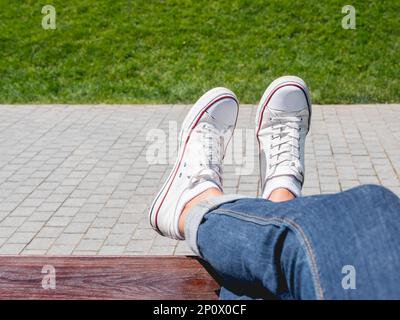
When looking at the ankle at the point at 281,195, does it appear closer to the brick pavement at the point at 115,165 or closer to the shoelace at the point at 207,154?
the shoelace at the point at 207,154

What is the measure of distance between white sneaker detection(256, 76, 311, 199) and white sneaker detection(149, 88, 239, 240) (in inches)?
7.9

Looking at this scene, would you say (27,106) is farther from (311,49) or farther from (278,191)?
(278,191)

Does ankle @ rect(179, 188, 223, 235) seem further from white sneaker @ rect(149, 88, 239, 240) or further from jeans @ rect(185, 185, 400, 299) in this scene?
jeans @ rect(185, 185, 400, 299)

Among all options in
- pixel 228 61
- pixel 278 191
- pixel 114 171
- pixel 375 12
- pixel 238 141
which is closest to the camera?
pixel 278 191

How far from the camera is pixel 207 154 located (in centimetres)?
289

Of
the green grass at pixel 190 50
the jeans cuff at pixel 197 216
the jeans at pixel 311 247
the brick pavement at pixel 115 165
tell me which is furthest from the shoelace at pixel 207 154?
Answer: the green grass at pixel 190 50

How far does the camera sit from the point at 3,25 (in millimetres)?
10703

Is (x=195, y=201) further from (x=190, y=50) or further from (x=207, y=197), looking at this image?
(x=190, y=50)

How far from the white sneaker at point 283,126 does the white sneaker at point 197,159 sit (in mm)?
199

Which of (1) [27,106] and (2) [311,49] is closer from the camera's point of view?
(1) [27,106]

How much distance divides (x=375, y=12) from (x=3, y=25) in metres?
5.66

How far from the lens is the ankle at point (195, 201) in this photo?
8.21 feet

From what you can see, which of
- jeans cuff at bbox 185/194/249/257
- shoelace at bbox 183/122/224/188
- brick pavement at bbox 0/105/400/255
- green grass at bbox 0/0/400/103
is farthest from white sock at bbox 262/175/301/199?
green grass at bbox 0/0/400/103
